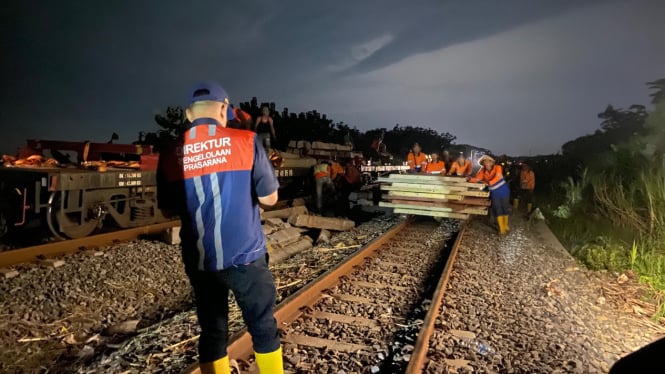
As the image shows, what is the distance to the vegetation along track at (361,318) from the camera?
349 centimetres

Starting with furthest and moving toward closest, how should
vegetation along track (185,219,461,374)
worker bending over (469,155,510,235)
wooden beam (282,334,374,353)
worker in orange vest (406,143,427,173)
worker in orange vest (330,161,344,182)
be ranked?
1. worker in orange vest (330,161,344,182)
2. worker in orange vest (406,143,427,173)
3. worker bending over (469,155,510,235)
4. wooden beam (282,334,374,353)
5. vegetation along track (185,219,461,374)

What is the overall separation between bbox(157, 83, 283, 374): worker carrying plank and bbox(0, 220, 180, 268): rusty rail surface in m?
5.00

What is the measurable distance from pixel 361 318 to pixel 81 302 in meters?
3.33

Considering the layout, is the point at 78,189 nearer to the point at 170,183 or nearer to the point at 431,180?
the point at 170,183

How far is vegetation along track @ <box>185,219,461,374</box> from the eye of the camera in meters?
3.49

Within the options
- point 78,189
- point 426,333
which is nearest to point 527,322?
point 426,333

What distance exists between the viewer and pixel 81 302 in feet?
16.8

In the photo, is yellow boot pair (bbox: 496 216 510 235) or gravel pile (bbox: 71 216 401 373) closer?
gravel pile (bbox: 71 216 401 373)

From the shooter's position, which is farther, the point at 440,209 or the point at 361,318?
the point at 440,209

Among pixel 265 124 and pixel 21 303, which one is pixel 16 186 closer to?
pixel 21 303

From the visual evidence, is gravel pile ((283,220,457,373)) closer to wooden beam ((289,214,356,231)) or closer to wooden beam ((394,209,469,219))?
wooden beam ((394,209,469,219))

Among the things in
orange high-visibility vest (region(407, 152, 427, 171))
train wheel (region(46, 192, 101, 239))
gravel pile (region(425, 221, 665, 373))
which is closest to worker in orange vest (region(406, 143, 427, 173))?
orange high-visibility vest (region(407, 152, 427, 171))

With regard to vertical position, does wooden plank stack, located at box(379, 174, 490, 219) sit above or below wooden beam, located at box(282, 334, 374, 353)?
above

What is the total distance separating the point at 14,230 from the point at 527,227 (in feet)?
39.1
